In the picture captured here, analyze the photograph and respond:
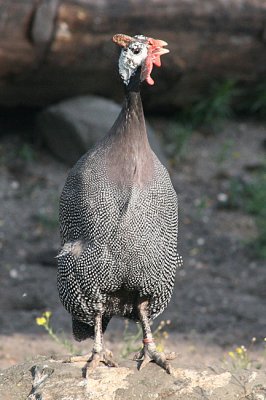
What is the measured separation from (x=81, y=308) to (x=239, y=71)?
4984 millimetres

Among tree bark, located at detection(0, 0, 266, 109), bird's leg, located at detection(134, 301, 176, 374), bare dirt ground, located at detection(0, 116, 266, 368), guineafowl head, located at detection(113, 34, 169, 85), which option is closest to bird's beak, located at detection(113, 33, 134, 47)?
guineafowl head, located at detection(113, 34, 169, 85)

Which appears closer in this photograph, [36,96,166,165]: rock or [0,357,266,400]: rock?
[0,357,266,400]: rock

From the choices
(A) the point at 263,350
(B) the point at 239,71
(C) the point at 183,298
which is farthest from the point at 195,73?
(A) the point at 263,350

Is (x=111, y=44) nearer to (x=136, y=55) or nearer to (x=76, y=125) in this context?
Answer: (x=76, y=125)

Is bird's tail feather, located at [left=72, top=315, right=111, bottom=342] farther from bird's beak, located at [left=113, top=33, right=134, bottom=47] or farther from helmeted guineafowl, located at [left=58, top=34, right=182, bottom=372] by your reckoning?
bird's beak, located at [left=113, top=33, right=134, bottom=47]

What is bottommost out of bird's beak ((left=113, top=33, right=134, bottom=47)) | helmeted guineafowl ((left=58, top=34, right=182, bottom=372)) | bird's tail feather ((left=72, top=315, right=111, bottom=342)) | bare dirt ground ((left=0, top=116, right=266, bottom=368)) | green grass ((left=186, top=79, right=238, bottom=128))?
bare dirt ground ((left=0, top=116, right=266, bottom=368))

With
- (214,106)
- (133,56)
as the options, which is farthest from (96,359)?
(214,106)

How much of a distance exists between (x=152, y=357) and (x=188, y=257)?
10.1 feet

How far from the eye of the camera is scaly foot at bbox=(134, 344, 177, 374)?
407cm

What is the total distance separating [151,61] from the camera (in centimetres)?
390

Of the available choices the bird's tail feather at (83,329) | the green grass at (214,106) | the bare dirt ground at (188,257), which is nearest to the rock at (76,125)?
the bare dirt ground at (188,257)

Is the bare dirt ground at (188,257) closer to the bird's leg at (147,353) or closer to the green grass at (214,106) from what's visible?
the green grass at (214,106)

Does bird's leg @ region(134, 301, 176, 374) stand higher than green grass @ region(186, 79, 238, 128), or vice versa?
bird's leg @ region(134, 301, 176, 374)

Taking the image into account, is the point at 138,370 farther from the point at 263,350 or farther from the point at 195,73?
the point at 195,73
